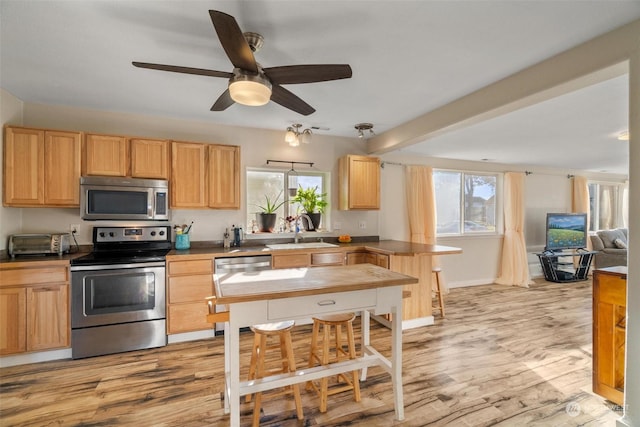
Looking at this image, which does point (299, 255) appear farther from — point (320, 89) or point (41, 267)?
point (41, 267)

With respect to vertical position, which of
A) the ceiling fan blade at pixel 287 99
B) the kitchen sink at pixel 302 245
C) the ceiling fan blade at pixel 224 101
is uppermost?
the ceiling fan blade at pixel 224 101

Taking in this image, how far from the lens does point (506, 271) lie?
5645 millimetres

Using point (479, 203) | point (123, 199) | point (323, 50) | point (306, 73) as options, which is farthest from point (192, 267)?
point (479, 203)

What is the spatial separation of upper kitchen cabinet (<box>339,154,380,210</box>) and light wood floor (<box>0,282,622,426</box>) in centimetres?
172

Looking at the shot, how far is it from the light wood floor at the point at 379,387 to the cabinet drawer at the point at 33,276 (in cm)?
77

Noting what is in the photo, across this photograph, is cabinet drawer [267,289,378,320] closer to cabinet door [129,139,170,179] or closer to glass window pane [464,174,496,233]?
cabinet door [129,139,170,179]

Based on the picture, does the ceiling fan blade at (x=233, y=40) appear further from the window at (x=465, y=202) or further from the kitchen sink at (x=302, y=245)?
the window at (x=465, y=202)

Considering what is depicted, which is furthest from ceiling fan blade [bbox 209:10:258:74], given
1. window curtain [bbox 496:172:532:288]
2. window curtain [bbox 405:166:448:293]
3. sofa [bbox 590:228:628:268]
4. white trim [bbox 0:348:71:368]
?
sofa [bbox 590:228:628:268]

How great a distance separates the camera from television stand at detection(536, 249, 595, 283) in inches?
229

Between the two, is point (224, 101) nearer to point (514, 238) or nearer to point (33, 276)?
point (33, 276)

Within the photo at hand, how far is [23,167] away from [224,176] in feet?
6.18

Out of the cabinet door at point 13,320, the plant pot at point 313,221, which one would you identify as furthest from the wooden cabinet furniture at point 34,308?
the plant pot at point 313,221

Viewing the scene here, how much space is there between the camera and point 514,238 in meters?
5.64

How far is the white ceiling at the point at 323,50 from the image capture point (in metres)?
1.63
